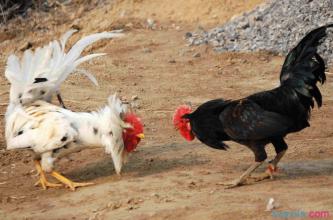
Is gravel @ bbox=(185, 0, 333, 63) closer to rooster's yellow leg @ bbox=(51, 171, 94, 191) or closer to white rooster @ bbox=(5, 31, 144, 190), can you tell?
white rooster @ bbox=(5, 31, 144, 190)

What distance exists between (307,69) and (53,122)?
2.80m

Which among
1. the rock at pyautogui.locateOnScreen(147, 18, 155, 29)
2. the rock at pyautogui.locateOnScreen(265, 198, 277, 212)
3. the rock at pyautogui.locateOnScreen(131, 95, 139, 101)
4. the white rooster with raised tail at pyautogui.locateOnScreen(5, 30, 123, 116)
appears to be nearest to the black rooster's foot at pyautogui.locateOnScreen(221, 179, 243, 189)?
the rock at pyautogui.locateOnScreen(265, 198, 277, 212)

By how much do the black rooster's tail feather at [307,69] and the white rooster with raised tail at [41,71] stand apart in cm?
209

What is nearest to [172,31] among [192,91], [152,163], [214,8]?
[214,8]

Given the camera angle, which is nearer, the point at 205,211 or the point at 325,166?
the point at 205,211

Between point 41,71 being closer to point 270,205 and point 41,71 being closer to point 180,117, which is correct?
point 180,117

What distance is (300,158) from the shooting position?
27.2ft

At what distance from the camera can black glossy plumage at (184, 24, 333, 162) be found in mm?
7160

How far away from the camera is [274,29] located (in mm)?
13828

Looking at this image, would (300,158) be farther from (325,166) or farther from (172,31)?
(172,31)

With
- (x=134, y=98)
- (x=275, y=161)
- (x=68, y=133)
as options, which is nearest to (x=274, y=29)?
(x=134, y=98)

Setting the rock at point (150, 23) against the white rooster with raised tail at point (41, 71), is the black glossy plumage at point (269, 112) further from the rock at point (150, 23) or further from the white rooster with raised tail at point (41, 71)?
the rock at point (150, 23)

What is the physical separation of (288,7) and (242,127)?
25.0 feet

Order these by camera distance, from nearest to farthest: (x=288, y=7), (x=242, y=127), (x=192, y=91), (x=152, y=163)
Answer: (x=242, y=127)
(x=152, y=163)
(x=192, y=91)
(x=288, y=7)
